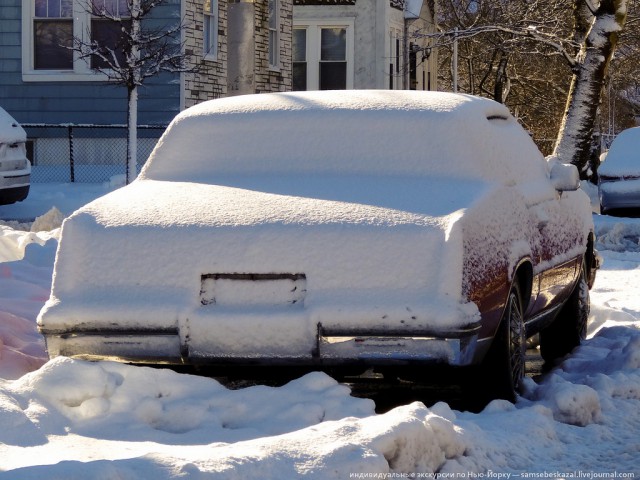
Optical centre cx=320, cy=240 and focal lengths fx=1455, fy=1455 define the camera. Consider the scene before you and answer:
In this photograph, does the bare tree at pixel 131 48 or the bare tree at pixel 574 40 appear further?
the bare tree at pixel 574 40

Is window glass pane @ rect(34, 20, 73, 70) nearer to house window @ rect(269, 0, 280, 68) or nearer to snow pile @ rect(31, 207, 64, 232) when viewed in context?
house window @ rect(269, 0, 280, 68)

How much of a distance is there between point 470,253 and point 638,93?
281 ft

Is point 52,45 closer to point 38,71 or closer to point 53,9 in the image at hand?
point 38,71

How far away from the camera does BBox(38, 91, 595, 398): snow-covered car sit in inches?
236

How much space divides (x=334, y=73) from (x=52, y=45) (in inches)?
581

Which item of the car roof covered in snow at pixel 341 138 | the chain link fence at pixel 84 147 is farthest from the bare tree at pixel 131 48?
the car roof covered in snow at pixel 341 138

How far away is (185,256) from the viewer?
6.18 m

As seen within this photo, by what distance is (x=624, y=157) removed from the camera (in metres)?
22.0

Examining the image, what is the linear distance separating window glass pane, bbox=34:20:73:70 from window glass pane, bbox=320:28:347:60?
573 inches

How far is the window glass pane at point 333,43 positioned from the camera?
40375 millimetres

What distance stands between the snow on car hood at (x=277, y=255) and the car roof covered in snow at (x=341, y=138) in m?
0.55

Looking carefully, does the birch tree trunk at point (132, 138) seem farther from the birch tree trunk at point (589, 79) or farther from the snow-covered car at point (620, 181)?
the birch tree trunk at point (589, 79)

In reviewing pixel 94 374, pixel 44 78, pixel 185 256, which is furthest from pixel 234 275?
pixel 44 78

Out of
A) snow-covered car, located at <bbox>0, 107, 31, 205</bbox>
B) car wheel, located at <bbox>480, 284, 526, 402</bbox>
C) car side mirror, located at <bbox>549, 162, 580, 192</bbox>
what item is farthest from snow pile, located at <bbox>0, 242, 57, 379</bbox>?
snow-covered car, located at <bbox>0, 107, 31, 205</bbox>
